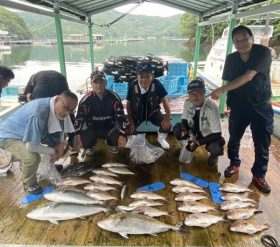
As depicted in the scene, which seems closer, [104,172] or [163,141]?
[104,172]

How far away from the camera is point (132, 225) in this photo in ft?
8.46

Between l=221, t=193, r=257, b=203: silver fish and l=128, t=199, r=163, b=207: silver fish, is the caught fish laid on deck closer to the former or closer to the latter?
l=128, t=199, r=163, b=207: silver fish

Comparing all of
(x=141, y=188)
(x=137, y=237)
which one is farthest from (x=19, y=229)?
(x=141, y=188)

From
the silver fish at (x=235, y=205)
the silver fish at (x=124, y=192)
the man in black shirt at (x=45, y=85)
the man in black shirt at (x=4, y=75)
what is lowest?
the silver fish at (x=124, y=192)

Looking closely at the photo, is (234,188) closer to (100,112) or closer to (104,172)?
(104,172)

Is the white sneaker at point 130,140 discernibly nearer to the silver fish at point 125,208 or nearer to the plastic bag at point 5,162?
the silver fish at point 125,208

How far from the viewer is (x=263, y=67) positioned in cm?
310

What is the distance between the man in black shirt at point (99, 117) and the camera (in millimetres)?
4168

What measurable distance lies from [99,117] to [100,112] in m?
0.09

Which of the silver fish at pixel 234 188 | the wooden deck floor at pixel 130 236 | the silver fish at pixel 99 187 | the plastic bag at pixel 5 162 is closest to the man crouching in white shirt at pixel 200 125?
the wooden deck floor at pixel 130 236

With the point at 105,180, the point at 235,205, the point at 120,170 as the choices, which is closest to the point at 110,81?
the point at 120,170

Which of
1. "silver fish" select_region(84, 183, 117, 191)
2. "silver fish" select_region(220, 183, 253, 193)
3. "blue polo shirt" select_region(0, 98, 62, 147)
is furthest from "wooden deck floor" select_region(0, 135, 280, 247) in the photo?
"blue polo shirt" select_region(0, 98, 62, 147)

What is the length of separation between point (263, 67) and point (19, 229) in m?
3.23

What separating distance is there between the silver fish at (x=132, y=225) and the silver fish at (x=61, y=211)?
23cm
